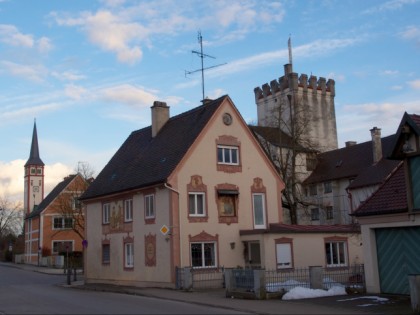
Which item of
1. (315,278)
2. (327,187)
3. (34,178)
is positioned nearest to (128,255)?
(315,278)

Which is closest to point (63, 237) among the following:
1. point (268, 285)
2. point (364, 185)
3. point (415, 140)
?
point (364, 185)

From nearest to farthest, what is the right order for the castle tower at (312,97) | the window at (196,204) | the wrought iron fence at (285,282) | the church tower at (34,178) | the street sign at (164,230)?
the wrought iron fence at (285,282) < the street sign at (164,230) < the window at (196,204) < the castle tower at (312,97) < the church tower at (34,178)

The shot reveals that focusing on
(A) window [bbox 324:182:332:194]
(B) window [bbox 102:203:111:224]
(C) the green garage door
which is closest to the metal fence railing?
(C) the green garage door

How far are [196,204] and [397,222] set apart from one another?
39.4 feet

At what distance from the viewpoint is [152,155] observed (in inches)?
1294

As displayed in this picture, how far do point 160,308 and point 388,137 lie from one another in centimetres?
4074

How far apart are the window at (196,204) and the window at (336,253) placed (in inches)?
283

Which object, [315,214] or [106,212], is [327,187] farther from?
[106,212]

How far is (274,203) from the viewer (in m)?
32.5

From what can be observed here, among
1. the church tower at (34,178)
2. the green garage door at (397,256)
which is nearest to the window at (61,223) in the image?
the church tower at (34,178)

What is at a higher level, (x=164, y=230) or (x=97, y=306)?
(x=164, y=230)

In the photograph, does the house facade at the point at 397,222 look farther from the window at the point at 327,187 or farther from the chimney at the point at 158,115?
the window at the point at 327,187

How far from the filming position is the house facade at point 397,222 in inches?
763

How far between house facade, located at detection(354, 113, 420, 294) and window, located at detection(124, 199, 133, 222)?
14.5m
